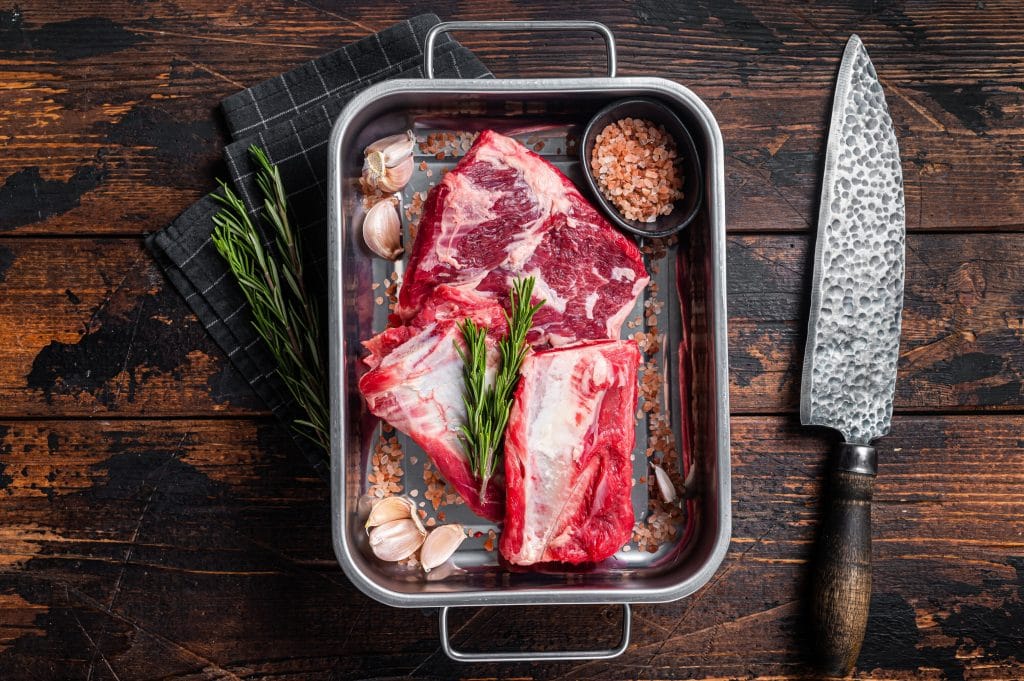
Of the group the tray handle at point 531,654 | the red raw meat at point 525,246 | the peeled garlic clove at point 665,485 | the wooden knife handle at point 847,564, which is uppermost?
the red raw meat at point 525,246

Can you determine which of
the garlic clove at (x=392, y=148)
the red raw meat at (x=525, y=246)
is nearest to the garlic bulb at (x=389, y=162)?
the garlic clove at (x=392, y=148)

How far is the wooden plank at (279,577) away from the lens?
1645 millimetres

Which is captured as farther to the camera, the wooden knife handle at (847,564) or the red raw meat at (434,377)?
the wooden knife handle at (847,564)

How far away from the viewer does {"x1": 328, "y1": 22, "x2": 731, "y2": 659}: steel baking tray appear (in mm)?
1375

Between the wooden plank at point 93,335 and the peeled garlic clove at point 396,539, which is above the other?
the wooden plank at point 93,335

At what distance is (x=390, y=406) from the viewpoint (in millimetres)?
1393

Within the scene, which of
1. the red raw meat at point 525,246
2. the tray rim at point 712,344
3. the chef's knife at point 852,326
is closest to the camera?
the tray rim at point 712,344

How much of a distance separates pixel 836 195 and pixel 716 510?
760 millimetres

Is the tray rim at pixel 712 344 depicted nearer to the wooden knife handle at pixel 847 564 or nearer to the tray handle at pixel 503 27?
the tray handle at pixel 503 27

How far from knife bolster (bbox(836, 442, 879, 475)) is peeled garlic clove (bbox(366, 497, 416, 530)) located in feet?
3.10

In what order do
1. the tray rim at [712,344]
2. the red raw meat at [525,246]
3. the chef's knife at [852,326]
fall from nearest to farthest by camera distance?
the tray rim at [712,344], the red raw meat at [525,246], the chef's knife at [852,326]

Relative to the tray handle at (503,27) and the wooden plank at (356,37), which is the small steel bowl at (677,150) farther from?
the wooden plank at (356,37)

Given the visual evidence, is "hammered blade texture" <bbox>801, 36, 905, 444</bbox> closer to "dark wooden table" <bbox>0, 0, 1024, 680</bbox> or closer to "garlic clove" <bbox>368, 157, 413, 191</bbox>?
"dark wooden table" <bbox>0, 0, 1024, 680</bbox>

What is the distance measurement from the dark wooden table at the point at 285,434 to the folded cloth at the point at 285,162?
63mm
